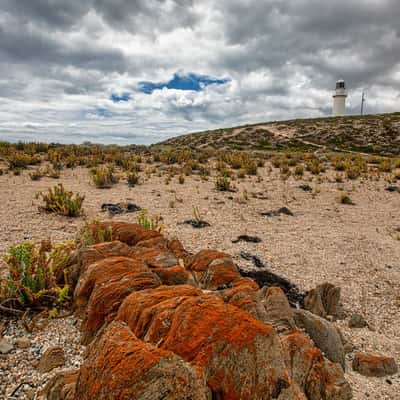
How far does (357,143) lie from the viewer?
115 ft

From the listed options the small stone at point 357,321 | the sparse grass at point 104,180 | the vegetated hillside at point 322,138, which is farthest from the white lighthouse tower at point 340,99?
the small stone at point 357,321

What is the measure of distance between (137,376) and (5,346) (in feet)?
6.10

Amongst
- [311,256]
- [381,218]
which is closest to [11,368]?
[311,256]

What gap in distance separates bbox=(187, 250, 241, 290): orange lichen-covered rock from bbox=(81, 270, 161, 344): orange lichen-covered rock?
89cm

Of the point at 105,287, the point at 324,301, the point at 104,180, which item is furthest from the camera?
the point at 104,180

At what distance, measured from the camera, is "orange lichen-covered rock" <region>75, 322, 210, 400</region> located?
1.49 m

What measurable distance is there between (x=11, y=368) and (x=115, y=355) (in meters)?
1.44

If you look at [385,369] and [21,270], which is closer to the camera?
[385,369]

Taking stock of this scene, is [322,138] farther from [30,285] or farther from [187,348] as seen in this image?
[187,348]

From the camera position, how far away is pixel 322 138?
3881 centimetres

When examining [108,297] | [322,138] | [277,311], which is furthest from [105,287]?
[322,138]

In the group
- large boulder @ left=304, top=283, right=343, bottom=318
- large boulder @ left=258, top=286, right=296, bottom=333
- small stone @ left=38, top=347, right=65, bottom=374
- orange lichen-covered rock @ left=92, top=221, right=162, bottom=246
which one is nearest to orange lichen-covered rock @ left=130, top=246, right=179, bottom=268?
orange lichen-covered rock @ left=92, top=221, right=162, bottom=246

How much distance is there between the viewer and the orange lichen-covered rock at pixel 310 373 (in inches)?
87.1

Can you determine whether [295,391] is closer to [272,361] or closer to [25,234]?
[272,361]
